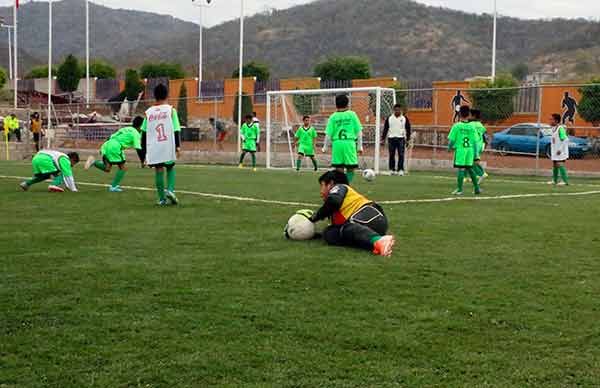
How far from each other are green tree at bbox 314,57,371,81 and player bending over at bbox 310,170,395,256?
48.8 m

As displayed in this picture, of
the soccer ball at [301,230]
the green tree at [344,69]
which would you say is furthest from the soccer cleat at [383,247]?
the green tree at [344,69]

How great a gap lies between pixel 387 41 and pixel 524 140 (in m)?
79.4

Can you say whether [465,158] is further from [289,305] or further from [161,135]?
[289,305]

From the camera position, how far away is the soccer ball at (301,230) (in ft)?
28.6

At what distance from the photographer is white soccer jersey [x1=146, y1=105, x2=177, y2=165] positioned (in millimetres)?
12312

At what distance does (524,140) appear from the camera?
2806cm

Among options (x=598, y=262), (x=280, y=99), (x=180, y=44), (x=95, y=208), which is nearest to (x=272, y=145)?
(x=280, y=99)

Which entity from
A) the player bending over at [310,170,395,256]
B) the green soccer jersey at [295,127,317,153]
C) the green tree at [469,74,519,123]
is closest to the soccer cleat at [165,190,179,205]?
the player bending over at [310,170,395,256]

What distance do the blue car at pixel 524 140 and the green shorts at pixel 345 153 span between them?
12683 millimetres

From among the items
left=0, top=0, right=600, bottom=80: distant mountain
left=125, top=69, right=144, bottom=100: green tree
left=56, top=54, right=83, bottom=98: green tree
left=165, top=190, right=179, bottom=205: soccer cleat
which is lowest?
left=165, top=190, right=179, bottom=205: soccer cleat

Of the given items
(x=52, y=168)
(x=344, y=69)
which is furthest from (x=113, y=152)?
(x=344, y=69)

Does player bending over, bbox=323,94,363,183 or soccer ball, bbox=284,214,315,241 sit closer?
soccer ball, bbox=284,214,315,241

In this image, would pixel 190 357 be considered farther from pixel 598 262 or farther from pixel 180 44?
pixel 180 44

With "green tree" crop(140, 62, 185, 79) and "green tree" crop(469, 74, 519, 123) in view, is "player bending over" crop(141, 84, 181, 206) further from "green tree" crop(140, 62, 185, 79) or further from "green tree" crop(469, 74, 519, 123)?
"green tree" crop(140, 62, 185, 79)
